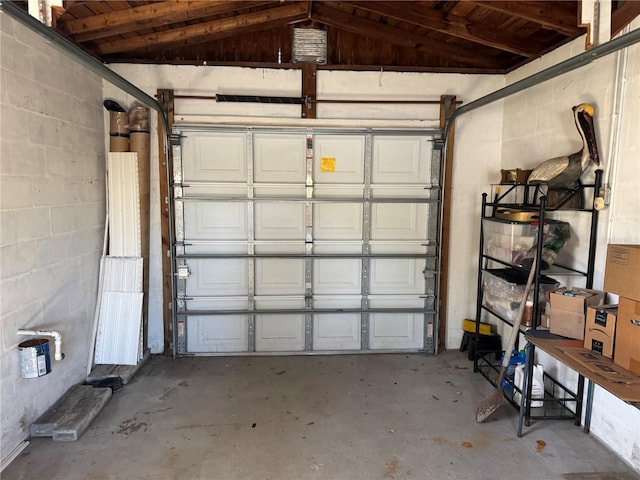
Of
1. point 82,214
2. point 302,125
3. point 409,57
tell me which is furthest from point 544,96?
point 82,214

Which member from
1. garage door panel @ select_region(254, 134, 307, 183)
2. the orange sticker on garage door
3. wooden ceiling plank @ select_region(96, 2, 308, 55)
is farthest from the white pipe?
the orange sticker on garage door

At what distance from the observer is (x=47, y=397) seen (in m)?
2.77

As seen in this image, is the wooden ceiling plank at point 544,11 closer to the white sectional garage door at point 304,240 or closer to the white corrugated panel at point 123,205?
the white sectional garage door at point 304,240

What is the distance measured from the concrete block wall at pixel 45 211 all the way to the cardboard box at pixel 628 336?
326 cm

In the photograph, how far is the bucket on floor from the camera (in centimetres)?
239

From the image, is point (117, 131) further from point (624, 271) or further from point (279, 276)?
point (624, 271)

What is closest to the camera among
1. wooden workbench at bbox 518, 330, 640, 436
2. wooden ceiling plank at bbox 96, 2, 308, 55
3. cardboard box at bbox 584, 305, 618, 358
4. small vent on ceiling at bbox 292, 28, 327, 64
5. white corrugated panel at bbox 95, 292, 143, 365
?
wooden workbench at bbox 518, 330, 640, 436

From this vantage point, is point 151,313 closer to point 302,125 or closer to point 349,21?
point 302,125

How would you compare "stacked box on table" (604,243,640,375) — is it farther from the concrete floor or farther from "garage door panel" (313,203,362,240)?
"garage door panel" (313,203,362,240)

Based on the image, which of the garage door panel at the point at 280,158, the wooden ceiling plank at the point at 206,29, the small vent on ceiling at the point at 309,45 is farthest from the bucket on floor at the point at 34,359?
the small vent on ceiling at the point at 309,45

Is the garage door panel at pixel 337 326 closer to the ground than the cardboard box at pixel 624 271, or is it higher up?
closer to the ground

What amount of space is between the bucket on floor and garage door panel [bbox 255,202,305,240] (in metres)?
1.90

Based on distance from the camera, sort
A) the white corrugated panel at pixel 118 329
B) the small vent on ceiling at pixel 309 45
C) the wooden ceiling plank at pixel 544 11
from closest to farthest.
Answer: the wooden ceiling plank at pixel 544 11 → the white corrugated panel at pixel 118 329 → the small vent on ceiling at pixel 309 45

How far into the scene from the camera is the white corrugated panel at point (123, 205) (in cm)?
352
